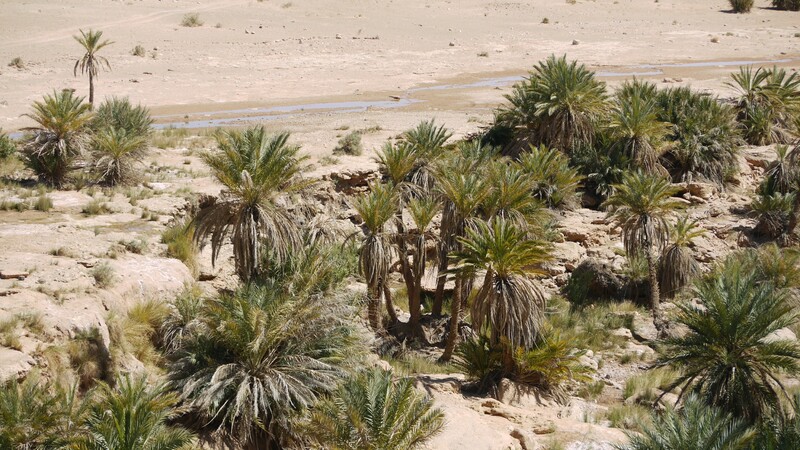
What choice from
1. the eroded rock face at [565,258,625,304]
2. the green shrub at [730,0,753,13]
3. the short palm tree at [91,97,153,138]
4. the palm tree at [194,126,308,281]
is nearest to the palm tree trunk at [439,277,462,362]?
the palm tree at [194,126,308,281]

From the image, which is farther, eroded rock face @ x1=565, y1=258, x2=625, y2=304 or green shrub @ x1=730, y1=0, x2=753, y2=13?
green shrub @ x1=730, y1=0, x2=753, y2=13

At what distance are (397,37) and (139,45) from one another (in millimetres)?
17043

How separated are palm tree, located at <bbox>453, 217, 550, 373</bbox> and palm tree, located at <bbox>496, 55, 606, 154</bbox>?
13.7 metres

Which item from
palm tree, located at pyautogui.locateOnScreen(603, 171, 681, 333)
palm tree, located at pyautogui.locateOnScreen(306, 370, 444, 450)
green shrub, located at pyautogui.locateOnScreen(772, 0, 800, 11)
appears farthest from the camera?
green shrub, located at pyautogui.locateOnScreen(772, 0, 800, 11)

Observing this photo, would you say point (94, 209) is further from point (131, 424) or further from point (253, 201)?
point (131, 424)

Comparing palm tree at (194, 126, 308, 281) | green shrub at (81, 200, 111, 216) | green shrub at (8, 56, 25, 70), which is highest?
green shrub at (8, 56, 25, 70)

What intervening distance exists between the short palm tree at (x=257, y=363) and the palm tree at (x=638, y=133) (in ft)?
55.1

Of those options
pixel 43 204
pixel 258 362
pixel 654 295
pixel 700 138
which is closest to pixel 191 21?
pixel 43 204

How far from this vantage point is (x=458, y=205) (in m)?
21.3

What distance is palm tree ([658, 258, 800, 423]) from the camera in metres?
16.4

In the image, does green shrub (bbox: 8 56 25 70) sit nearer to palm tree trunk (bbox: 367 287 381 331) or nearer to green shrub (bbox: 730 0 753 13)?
palm tree trunk (bbox: 367 287 381 331)

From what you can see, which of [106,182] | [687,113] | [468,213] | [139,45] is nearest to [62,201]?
[106,182]

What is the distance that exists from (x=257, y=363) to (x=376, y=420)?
3.17 m

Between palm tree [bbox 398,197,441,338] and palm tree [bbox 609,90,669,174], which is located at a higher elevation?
palm tree [bbox 609,90,669,174]
